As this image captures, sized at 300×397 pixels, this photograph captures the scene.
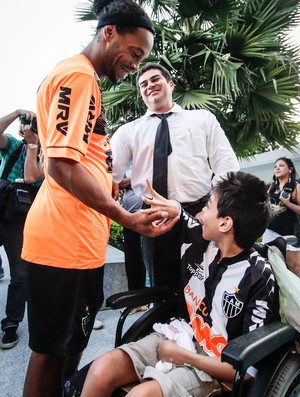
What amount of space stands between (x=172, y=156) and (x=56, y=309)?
1044mm

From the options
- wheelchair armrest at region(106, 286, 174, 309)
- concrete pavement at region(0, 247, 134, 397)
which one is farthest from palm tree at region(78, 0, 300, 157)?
wheelchair armrest at region(106, 286, 174, 309)

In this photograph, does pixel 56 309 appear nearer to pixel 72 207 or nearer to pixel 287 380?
pixel 72 207

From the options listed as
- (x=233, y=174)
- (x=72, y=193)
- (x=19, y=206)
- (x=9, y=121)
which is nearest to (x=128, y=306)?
(x=72, y=193)

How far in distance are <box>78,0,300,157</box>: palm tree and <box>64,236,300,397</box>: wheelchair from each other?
126 inches

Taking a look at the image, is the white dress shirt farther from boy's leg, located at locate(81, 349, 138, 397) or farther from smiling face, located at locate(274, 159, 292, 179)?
smiling face, located at locate(274, 159, 292, 179)

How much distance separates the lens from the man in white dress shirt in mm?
1616

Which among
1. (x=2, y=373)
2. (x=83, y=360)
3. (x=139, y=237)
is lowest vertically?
(x=83, y=360)

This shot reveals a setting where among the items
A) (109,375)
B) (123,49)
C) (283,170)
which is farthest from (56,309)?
(283,170)

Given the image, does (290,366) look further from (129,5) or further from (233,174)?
(129,5)

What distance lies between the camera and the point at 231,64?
4020 millimetres

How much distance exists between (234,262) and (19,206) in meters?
1.56

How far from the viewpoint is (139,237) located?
79.0 inches

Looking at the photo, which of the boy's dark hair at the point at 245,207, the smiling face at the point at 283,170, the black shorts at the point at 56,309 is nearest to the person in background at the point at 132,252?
the boy's dark hair at the point at 245,207

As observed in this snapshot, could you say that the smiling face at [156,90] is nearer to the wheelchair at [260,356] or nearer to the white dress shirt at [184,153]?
the white dress shirt at [184,153]
